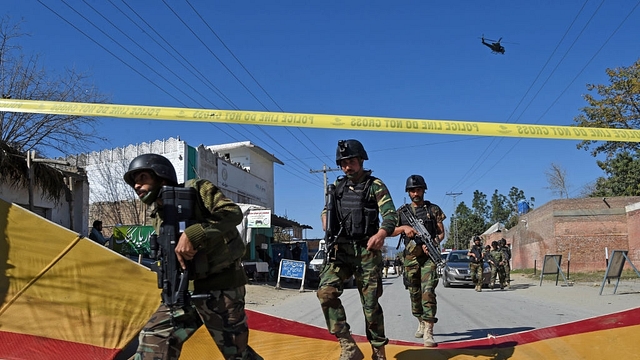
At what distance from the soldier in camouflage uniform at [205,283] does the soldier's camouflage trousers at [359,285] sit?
124 centimetres

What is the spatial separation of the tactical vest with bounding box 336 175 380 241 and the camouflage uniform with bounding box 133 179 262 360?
1514 millimetres

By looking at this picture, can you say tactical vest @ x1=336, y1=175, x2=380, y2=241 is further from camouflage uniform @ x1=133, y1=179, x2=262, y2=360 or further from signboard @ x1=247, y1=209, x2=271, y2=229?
signboard @ x1=247, y1=209, x2=271, y2=229

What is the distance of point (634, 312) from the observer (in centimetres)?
450

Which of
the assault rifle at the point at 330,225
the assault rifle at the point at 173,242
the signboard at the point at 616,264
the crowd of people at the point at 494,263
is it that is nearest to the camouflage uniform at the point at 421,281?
the assault rifle at the point at 330,225

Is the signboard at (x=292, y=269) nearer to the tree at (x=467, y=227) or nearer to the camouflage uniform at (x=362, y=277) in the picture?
the camouflage uniform at (x=362, y=277)

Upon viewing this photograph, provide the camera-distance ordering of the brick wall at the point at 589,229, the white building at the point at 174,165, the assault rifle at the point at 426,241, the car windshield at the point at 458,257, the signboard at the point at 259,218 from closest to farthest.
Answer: the assault rifle at the point at 426,241
the car windshield at the point at 458,257
the signboard at the point at 259,218
the white building at the point at 174,165
the brick wall at the point at 589,229

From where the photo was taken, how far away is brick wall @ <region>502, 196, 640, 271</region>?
2914cm

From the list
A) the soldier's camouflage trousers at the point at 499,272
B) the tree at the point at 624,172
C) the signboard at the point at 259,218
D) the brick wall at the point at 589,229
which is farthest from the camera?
the tree at the point at 624,172

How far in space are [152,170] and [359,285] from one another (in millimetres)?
2170

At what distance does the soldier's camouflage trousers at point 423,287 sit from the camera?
5.93 metres

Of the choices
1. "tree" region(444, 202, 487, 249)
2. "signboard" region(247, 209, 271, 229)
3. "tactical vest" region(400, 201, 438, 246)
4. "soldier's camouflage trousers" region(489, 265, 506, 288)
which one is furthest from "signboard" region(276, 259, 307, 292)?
"tree" region(444, 202, 487, 249)

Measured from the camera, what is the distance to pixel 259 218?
2119cm

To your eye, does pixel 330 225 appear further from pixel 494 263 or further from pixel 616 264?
pixel 494 263

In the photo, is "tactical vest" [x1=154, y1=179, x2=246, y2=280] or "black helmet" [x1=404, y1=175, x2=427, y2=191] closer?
"tactical vest" [x1=154, y1=179, x2=246, y2=280]
